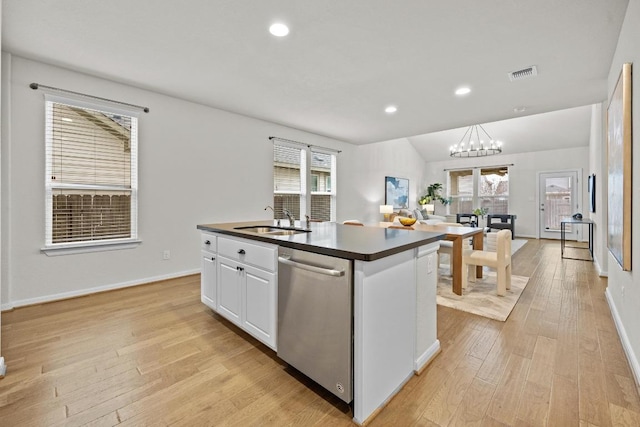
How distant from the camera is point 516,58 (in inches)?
111

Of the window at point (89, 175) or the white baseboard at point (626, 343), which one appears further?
the window at point (89, 175)

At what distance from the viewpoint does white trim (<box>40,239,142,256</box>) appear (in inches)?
122

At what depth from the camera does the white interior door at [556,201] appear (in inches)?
306

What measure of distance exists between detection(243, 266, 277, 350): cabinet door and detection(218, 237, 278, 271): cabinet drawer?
2.3 inches

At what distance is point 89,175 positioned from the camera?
132 inches

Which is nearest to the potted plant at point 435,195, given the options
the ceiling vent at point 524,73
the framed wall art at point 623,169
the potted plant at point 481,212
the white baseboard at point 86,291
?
the potted plant at point 481,212

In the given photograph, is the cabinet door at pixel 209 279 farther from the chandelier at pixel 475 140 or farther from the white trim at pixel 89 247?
the chandelier at pixel 475 140

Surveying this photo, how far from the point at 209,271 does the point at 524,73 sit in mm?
3879

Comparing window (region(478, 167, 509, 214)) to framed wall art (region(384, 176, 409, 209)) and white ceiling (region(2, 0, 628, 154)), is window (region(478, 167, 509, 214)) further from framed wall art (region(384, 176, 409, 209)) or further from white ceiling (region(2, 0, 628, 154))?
white ceiling (region(2, 0, 628, 154))

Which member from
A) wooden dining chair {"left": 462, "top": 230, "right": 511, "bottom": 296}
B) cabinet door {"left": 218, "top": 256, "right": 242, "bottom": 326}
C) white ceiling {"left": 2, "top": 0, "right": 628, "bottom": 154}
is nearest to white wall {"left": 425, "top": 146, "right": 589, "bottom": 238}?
white ceiling {"left": 2, "top": 0, "right": 628, "bottom": 154}

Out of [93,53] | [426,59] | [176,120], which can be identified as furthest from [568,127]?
[93,53]

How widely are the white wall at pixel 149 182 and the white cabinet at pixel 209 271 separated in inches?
61.1

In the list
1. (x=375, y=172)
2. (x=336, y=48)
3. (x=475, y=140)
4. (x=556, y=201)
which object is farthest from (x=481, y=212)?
(x=336, y=48)

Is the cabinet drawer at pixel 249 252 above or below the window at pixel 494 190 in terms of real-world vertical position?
below
